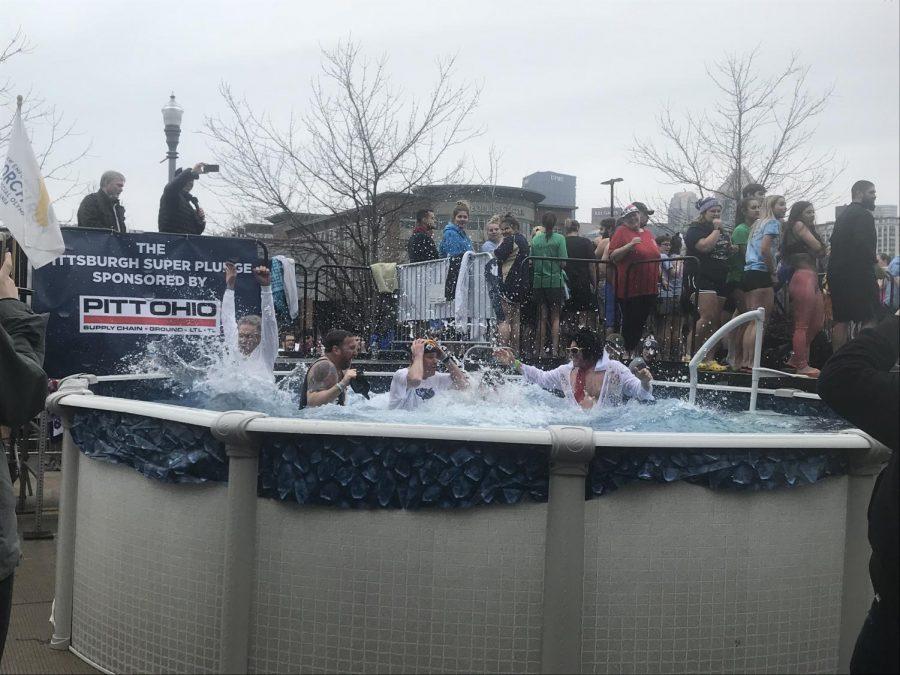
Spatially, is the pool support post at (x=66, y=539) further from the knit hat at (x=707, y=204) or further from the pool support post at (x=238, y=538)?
the knit hat at (x=707, y=204)

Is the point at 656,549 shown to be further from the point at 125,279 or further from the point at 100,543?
the point at 125,279

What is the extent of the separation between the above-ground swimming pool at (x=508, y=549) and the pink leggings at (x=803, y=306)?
5.77 meters

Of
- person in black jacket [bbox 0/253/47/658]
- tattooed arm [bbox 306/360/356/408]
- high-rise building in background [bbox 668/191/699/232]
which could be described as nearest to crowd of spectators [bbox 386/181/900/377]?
tattooed arm [bbox 306/360/356/408]

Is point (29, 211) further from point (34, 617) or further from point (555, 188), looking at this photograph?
point (555, 188)

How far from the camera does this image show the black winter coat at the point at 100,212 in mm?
10156

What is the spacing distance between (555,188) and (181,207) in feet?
215

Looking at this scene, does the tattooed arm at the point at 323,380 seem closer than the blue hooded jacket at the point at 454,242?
Yes

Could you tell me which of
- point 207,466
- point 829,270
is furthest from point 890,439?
point 829,270

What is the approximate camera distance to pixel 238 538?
13.1 feet

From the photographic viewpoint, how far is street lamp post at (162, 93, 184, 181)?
1427cm

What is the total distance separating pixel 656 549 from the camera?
3.87 m

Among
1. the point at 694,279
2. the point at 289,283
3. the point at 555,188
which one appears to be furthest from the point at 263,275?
the point at 555,188

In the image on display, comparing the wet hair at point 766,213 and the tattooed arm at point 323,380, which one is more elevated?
the wet hair at point 766,213

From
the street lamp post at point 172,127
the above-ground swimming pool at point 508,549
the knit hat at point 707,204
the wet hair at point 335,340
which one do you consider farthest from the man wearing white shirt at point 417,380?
the street lamp post at point 172,127
